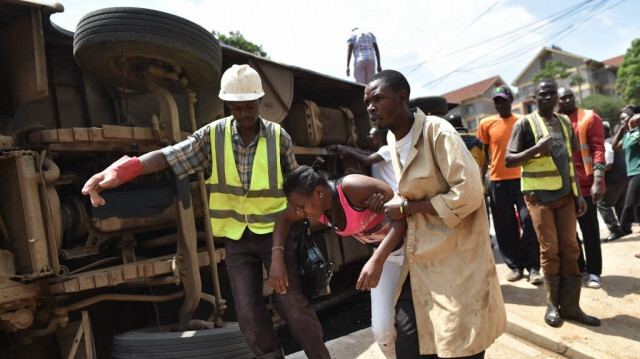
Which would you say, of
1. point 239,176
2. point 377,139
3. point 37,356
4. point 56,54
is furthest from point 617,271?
point 56,54

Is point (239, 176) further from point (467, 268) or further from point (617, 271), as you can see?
point (617, 271)

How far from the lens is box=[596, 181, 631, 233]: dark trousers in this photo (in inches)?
274

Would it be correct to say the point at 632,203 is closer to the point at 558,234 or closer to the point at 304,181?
the point at 558,234

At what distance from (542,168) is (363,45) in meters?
4.98

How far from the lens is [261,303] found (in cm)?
276

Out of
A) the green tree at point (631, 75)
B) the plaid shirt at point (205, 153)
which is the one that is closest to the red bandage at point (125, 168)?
the plaid shirt at point (205, 153)

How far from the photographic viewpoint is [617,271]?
16.1 feet

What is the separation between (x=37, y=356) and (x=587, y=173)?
4.93 metres

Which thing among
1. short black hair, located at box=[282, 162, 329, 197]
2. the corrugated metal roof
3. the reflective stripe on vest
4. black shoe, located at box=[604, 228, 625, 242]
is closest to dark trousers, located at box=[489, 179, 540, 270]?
the reflective stripe on vest

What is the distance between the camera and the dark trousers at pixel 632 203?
21.2ft

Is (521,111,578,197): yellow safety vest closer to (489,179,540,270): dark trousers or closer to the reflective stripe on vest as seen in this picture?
the reflective stripe on vest

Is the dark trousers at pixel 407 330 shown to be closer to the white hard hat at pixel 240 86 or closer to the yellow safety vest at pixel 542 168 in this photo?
the white hard hat at pixel 240 86

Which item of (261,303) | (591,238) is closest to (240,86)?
(261,303)

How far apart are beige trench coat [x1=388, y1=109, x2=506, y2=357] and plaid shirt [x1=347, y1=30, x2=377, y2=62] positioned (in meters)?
6.15
